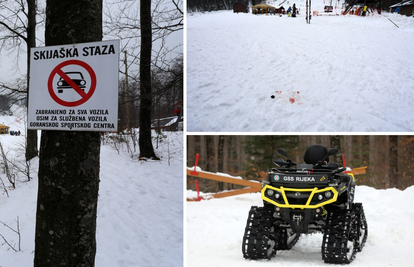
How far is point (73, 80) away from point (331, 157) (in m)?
15.5

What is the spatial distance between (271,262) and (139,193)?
16.1 feet

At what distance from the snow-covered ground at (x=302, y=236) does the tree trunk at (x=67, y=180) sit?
2.46m

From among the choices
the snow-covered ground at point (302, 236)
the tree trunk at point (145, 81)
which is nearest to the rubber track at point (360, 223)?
the snow-covered ground at point (302, 236)

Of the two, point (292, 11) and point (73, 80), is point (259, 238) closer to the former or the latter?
point (73, 80)

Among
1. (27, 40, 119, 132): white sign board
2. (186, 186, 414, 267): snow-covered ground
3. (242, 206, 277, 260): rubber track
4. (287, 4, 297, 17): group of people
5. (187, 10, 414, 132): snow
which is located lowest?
(186, 186, 414, 267): snow-covered ground

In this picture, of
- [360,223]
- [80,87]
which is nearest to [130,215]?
[360,223]

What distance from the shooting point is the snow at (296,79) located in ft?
32.1

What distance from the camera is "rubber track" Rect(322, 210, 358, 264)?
484 centimetres

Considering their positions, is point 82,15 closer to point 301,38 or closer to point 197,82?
point 197,82

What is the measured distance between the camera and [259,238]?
5.18 metres

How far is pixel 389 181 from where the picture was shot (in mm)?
19781

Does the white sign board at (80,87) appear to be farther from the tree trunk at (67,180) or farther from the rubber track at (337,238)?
the rubber track at (337,238)

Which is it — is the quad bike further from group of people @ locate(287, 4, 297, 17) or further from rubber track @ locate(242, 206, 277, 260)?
group of people @ locate(287, 4, 297, 17)


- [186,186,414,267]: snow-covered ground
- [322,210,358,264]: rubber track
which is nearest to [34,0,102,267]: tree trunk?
[186,186,414,267]: snow-covered ground
